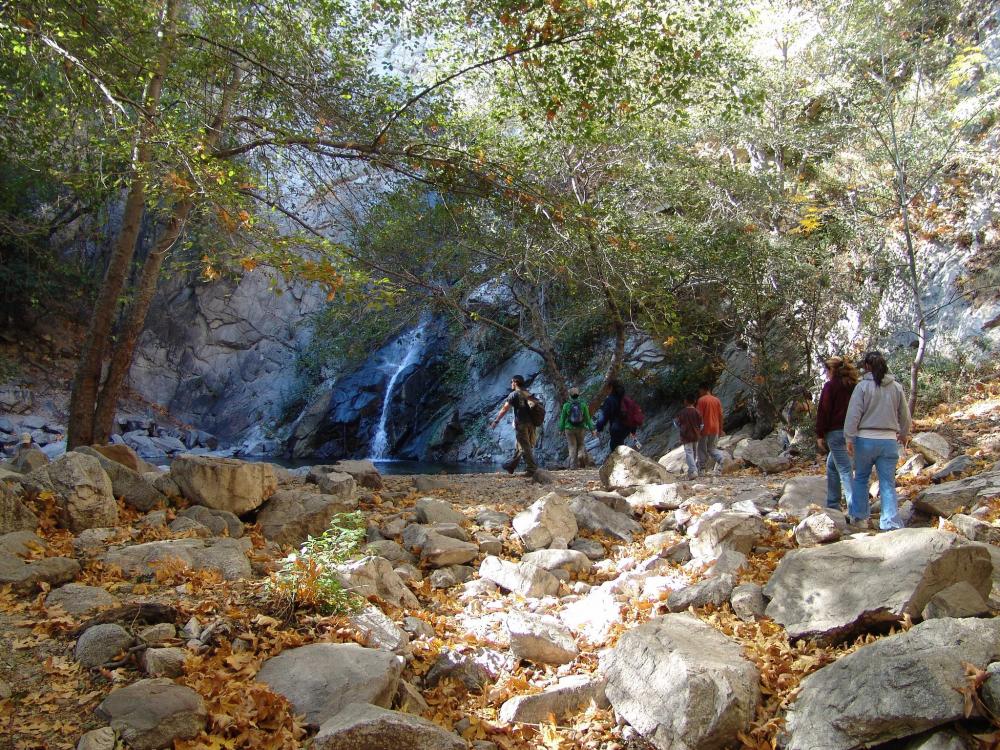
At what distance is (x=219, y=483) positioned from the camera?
22.3 feet

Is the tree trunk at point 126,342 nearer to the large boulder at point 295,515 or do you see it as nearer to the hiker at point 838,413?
the large boulder at point 295,515

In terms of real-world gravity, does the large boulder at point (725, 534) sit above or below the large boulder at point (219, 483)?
below

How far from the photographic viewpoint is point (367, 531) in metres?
7.08

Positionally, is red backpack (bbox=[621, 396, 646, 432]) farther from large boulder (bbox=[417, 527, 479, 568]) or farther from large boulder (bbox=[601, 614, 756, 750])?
large boulder (bbox=[601, 614, 756, 750])

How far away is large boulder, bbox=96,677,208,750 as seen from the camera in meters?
3.01

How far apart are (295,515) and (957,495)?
21.0 feet

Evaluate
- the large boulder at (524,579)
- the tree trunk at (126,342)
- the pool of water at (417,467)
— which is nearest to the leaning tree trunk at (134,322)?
the tree trunk at (126,342)

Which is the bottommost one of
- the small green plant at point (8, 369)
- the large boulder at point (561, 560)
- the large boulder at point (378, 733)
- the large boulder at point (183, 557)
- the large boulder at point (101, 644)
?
the large boulder at point (378, 733)

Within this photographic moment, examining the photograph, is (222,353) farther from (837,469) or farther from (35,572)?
(837,469)

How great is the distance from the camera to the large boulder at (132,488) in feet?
21.1

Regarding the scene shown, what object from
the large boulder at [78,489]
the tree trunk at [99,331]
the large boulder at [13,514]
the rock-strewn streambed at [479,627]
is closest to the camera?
the rock-strewn streambed at [479,627]

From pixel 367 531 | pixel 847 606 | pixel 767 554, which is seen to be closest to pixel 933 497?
pixel 767 554

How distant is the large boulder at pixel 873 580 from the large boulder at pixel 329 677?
2.65 metres

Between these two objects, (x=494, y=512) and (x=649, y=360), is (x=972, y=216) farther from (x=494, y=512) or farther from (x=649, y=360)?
(x=494, y=512)
